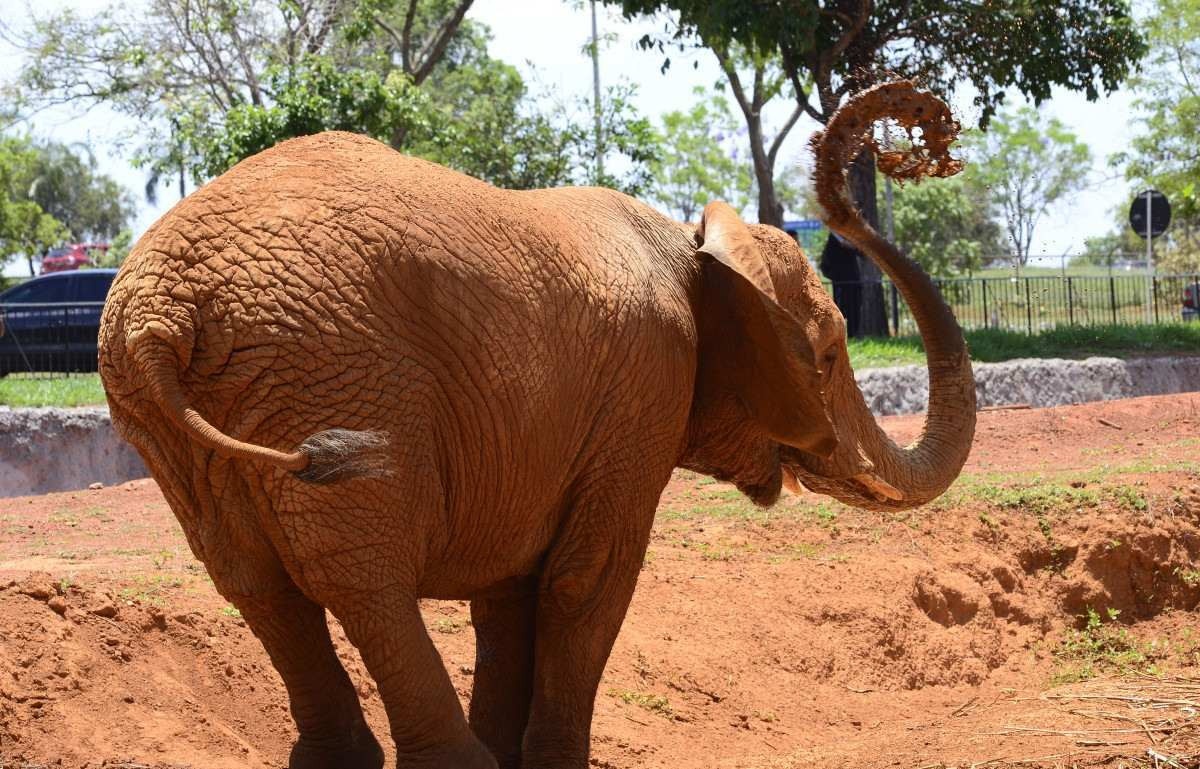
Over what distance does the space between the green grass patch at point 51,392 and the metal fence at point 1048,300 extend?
34.4ft

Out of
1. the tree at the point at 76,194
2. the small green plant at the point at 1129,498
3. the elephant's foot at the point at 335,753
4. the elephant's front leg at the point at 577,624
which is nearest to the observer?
the elephant's foot at the point at 335,753

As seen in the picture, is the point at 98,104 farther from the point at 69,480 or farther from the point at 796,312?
the point at 796,312

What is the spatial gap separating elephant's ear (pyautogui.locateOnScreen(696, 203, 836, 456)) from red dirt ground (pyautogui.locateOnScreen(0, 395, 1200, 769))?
1.44 m

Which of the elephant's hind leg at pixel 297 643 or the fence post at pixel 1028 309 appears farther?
the fence post at pixel 1028 309

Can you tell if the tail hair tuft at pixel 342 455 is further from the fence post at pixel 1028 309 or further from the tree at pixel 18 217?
the tree at pixel 18 217

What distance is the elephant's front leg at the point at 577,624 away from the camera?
5.20 metres

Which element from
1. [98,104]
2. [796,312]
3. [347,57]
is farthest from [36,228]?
[796,312]

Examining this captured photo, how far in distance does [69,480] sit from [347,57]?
48.9ft

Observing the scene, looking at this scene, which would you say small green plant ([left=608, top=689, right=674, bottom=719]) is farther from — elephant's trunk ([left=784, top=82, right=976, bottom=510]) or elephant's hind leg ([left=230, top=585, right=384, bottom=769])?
elephant's hind leg ([left=230, top=585, right=384, bottom=769])

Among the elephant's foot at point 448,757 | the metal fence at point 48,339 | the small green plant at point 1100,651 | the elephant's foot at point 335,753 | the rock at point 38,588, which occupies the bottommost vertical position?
the small green plant at point 1100,651

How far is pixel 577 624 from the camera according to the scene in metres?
5.33

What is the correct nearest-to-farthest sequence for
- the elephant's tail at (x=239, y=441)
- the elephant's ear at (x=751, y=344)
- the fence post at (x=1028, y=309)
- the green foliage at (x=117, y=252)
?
the elephant's tail at (x=239, y=441), the elephant's ear at (x=751, y=344), the fence post at (x=1028, y=309), the green foliage at (x=117, y=252)

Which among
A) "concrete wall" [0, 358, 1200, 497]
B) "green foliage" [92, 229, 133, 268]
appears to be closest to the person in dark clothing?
"concrete wall" [0, 358, 1200, 497]

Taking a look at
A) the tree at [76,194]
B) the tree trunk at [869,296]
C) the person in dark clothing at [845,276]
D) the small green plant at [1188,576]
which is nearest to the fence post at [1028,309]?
the tree trunk at [869,296]
